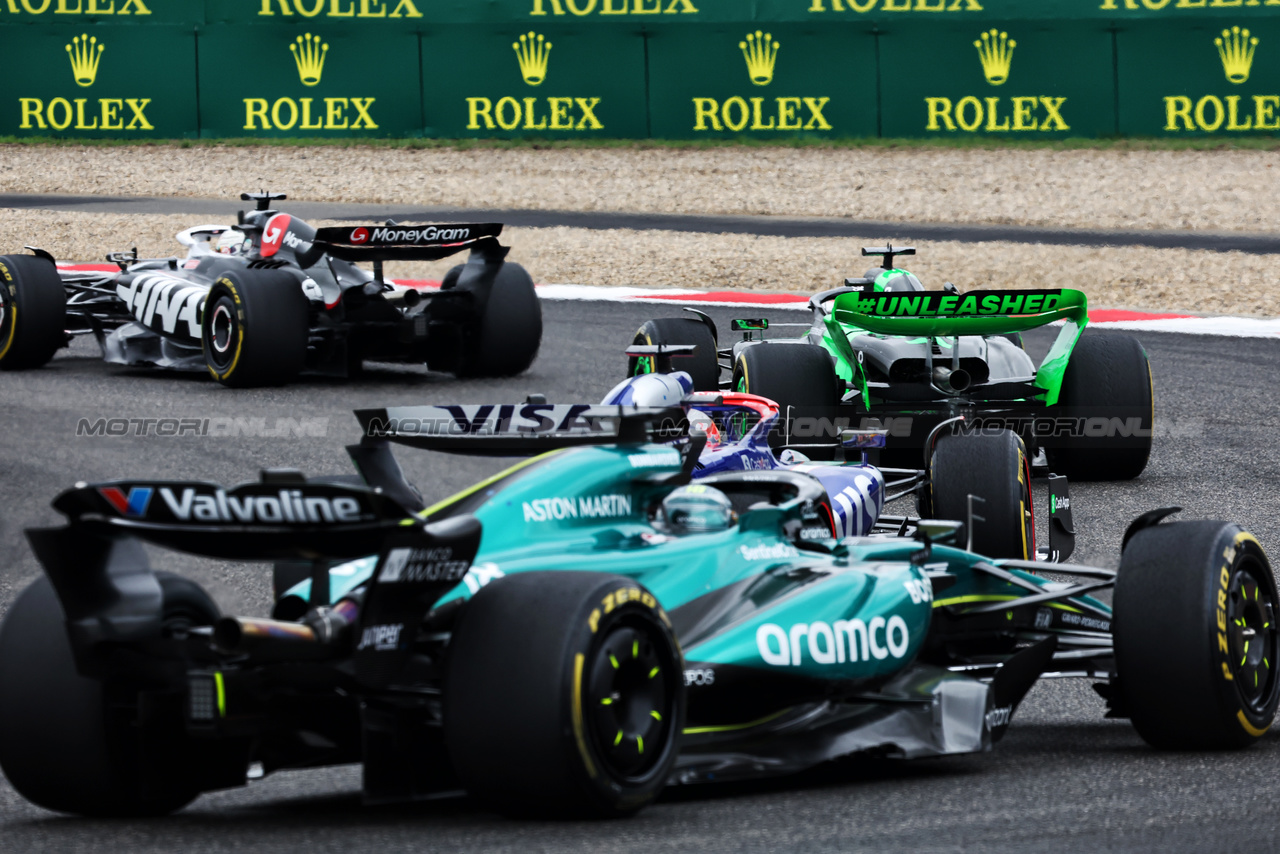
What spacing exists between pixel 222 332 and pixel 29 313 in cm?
177

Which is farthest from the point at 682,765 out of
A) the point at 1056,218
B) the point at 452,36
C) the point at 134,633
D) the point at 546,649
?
the point at 452,36

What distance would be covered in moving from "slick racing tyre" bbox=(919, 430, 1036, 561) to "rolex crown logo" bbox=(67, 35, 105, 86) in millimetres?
21973

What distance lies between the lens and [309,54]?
2716 centimetres

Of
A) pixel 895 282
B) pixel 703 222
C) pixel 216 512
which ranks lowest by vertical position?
pixel 216 512

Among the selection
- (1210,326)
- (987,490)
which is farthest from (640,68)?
(987,490)

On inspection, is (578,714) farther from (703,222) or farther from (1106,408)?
(703,222)

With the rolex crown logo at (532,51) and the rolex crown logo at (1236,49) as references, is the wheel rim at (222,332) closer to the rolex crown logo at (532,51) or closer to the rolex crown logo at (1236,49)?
the rolex crown logo at (532,51)

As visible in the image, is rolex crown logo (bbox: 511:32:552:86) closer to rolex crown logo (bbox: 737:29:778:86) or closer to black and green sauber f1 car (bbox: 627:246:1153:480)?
rolex crown logo (bbox: 737:29:778:86)

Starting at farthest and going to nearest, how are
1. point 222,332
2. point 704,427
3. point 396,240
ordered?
point 222,332, point 396,240, point 704,427

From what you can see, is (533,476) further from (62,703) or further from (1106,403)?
(1106,403)

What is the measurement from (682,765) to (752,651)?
41 cm

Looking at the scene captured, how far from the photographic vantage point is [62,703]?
4.47m

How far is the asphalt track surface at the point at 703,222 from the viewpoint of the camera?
22281 millimetres

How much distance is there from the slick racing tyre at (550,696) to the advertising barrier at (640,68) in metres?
22.6
